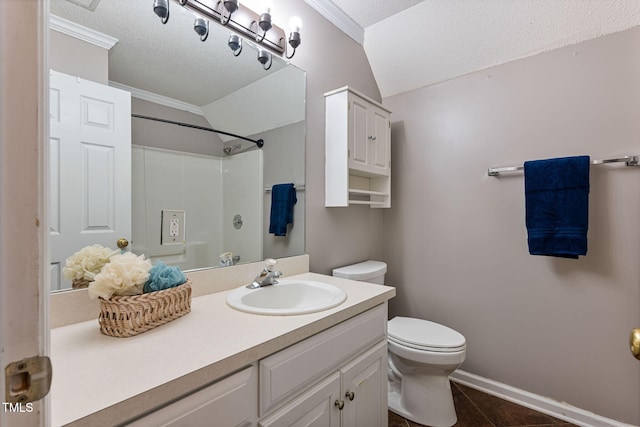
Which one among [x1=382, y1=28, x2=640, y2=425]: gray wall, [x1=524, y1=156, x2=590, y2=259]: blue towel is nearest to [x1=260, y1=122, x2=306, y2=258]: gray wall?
[x1=382, y1=28, x2=640, y2=425]: gray wall

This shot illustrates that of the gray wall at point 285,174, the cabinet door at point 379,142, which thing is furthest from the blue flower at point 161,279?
the cabinet door at point 379,142

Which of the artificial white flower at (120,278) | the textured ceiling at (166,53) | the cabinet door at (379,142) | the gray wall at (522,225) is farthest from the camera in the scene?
the cabinet door at (379,142)

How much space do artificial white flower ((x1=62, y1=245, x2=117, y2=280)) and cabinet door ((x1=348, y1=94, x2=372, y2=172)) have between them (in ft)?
4.15

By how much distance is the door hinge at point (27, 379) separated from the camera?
335 millimetres

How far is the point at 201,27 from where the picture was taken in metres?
1.24

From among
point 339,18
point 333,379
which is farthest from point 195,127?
point 339,18

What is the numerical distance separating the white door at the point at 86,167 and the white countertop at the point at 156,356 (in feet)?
0.91

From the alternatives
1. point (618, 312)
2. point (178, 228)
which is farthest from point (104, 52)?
point (618, 312)

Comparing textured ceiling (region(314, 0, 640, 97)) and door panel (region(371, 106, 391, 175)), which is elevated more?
textured ceiling (region(314, 0, 640, 97))

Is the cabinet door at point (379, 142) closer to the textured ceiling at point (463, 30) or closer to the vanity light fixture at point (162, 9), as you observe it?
the textured ceiling at point (463, 30)

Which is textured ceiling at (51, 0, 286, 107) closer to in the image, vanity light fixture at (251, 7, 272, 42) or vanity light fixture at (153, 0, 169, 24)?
vanity light fixture at (153, 0, 169, 24)

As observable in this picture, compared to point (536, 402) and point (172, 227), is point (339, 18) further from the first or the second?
point (536, 402)

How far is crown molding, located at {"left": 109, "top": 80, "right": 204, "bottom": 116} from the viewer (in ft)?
3.42

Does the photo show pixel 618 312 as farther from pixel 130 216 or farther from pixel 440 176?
pixel 130 216
